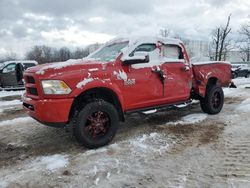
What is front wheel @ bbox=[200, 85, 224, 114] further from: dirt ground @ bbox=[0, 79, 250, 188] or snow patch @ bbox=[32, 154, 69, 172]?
snow patch @ bbox=[32, 154, 69, 172]

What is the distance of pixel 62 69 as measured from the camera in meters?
4.77

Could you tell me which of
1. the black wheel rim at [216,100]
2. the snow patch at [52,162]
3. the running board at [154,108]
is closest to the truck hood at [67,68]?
the running board at [154,108]

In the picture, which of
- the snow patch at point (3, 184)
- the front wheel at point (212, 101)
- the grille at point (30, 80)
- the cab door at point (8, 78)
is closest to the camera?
the snow patch at point (3, 184)

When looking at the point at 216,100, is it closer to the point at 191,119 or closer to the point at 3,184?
the point at 191,119

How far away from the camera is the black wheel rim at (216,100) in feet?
25.4

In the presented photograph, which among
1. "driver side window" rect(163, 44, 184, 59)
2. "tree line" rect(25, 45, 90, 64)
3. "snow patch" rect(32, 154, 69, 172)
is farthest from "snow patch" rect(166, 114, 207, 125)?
"tree line" rect(25, 45, 90, 64)

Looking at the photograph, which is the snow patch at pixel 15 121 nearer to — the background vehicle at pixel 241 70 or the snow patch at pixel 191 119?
the snow patch at pixel 191 119

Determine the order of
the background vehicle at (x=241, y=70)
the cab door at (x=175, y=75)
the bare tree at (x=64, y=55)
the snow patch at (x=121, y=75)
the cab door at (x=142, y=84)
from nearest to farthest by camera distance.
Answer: the snow patch at (x=121, y=75) < the cab door at (x=142, y=84) < the cab door at (x=175, y=75) < the background vehicle at (x=241, y=70) < the bare tree at (x=64, y=55)

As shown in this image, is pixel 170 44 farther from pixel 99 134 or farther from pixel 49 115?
pixel 49 115

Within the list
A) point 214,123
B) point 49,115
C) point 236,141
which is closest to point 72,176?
point 49,115

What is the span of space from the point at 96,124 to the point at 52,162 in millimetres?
996

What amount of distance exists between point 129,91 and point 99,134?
0.98m

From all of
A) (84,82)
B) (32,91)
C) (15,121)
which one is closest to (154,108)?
(84,82)

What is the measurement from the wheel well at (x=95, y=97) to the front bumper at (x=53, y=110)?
24 cm
